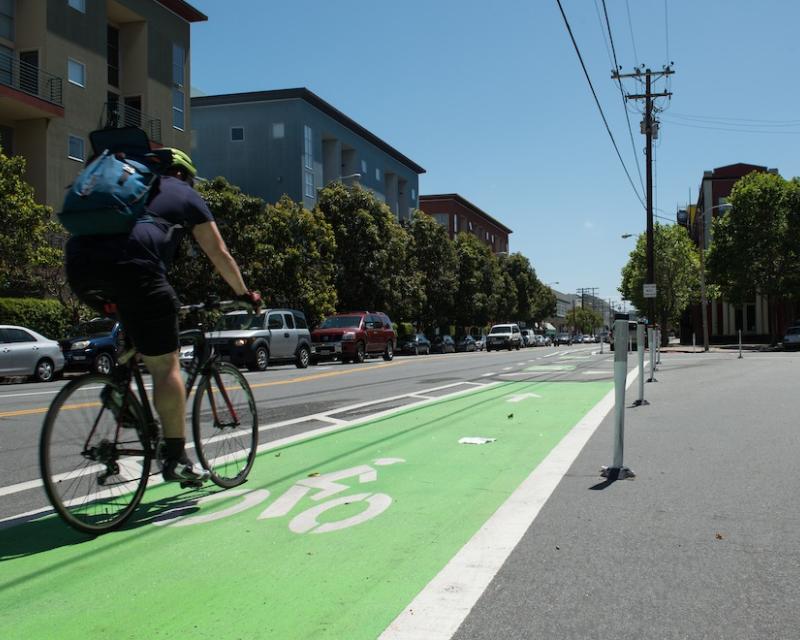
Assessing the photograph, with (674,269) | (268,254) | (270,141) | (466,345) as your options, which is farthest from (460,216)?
(268,254)

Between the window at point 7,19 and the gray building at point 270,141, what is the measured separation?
60.3ft

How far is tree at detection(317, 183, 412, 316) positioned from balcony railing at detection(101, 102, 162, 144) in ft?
33.2

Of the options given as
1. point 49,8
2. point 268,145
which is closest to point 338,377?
point 49,8

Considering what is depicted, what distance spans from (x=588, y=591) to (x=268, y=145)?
48629 mm

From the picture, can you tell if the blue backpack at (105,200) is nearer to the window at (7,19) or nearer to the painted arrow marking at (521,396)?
the painted arrow marking at (521,396)

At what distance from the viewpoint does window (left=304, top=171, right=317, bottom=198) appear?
49.4m

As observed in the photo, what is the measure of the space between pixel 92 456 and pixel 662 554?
9.56 feet

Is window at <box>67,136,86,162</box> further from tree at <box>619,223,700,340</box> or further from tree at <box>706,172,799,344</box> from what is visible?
tree at <box>619,223,700,340</box>

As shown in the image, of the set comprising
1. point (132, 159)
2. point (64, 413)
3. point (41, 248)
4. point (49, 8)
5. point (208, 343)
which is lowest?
point (64, 413)

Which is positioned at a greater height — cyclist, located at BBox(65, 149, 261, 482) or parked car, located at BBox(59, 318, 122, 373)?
cyclist, located at BBox(65, 149, 261, 482)

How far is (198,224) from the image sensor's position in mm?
4215

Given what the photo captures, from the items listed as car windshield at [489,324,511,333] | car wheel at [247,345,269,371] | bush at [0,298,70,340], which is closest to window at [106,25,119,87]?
bush at [0,298,70,340]

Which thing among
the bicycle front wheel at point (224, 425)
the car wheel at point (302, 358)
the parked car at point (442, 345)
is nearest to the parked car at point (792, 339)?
the parked car at point (442, 345)

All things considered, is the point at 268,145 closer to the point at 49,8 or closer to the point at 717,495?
the point at 49,8
